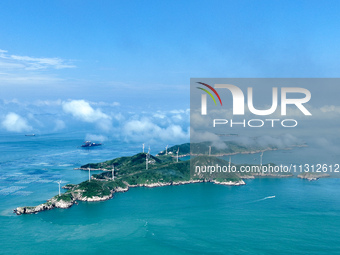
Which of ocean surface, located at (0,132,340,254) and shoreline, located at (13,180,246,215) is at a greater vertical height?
shoreline, located at (13,180,246,215)

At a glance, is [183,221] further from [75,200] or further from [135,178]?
[135,178]

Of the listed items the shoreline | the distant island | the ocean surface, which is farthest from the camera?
the distant island

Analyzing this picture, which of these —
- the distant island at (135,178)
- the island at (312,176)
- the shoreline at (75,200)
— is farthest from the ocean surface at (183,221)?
the island at (312,176)

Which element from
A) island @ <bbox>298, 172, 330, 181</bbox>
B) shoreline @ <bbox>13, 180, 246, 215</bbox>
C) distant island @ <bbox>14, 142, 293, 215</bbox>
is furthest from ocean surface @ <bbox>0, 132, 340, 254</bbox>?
island @ <bbox>298, 172, 330, 181</bbox>

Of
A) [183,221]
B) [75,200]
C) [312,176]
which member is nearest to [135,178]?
[75,200]

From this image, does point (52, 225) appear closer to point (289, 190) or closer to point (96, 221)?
point (96, 221)

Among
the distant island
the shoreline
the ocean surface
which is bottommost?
the ocean surface

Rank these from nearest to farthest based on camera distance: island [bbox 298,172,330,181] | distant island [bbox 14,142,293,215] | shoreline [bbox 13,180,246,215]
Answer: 1. shoreline [bbox 13,180,246,215]
2. distant island [bbox 14,142,293,215]
3. island [bbox 298,172,330,181]

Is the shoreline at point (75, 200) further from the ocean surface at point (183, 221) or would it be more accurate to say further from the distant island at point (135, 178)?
the ocean surface at point (183, 221)

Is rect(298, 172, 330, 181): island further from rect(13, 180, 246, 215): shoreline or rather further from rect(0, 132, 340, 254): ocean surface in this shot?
rect(13, 180, 246, 215): shoreline
